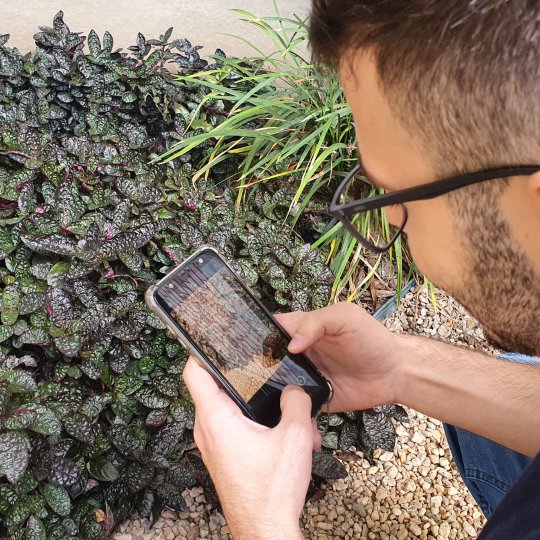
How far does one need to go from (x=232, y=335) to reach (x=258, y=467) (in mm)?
417

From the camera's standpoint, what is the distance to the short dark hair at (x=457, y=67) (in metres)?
0.93

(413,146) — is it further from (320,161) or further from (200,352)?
(320,161)

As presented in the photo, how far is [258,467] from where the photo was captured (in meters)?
1.30

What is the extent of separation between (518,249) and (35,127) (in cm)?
223

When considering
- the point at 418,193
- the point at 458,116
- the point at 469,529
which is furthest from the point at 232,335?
the point at 469,529

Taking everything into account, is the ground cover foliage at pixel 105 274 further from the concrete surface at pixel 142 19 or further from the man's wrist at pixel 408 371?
the concrete surface at pixel 142 19

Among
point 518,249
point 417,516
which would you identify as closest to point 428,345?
point 417,516

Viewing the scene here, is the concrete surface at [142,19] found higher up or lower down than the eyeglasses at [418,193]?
higher up

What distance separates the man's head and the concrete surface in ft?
8.37

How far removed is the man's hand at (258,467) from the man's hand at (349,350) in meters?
0.31

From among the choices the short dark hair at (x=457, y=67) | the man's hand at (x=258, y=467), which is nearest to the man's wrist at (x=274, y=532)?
the man's hand at (x=258, y=467)

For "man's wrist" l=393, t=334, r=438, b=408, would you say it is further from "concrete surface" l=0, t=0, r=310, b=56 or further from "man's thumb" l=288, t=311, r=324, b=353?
"concrete surface" l=0, t=0, r=310, b=56

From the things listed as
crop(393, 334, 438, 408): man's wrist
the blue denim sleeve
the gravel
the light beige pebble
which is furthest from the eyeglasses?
the light beige pebble

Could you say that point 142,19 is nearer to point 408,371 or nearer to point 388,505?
point 408,371
